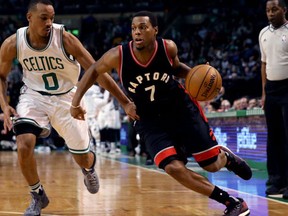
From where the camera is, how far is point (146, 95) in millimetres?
4699

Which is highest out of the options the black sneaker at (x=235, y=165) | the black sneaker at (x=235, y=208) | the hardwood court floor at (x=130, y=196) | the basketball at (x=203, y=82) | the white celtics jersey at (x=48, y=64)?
the white celtics jersey at (x=48, y=64)

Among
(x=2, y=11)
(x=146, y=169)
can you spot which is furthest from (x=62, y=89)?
(x=2, y=11)

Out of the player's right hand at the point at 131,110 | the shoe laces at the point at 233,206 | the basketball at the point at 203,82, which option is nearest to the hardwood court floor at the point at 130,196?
the shoe laces at the point at 233,206

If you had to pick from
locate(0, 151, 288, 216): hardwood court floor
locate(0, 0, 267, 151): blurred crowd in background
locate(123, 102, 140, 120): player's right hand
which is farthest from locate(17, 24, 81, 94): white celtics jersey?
locate(0, 0, 267, 151): blurred crowd in background

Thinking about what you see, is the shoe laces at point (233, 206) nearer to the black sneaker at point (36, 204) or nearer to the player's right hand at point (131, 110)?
the player's right hand at point (131, 110)

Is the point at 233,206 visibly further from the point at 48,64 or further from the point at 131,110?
the point at 48,64

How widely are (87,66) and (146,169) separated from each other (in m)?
5.13

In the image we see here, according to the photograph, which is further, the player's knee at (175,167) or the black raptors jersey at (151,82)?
the black raptors jersey at (151,82)

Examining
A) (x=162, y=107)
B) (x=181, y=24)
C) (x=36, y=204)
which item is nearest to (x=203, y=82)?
(x=162, y=107)

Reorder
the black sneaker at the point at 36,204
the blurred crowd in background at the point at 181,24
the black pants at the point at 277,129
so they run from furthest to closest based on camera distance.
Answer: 1. the blurred crowd in background at the point at 181,24
2. the black pants at the point at 277,129
3. the black sneaker at the point at 36,204

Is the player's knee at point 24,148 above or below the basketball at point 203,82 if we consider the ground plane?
below

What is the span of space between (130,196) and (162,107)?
179 cm

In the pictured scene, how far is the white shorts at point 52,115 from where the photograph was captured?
203 inches

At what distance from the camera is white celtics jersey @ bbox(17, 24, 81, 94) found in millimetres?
5152
